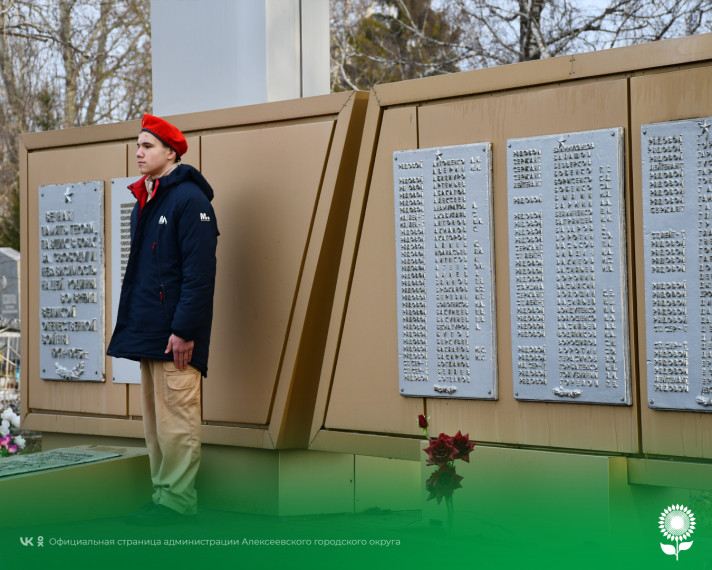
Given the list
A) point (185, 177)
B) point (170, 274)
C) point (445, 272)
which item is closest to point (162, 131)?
point (185, 177)

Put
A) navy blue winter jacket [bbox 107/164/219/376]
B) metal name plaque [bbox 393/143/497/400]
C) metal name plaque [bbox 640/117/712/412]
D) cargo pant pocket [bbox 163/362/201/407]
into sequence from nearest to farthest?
metal name plaque [bbox 640/117/712/412] → metal name plaque [bbox 393/143/497/400] → navy blue winter jacket [bbox 107/164/219/376] → cargo pant pocket [bbox 163/362/201/407]

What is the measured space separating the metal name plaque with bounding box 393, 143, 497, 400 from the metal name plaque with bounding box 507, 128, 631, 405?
16cm

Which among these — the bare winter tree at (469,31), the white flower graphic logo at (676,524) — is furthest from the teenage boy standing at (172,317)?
the bare winter tree at (469,31)

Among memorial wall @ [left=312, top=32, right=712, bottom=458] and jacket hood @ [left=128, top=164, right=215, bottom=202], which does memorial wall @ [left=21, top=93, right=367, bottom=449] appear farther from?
jacket hood @ [left=128, top=164, right=215, bottom=202]

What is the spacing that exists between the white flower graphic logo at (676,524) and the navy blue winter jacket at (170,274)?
7.87ft

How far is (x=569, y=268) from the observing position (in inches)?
199

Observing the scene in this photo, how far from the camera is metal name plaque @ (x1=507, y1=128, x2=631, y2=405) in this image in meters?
4.90

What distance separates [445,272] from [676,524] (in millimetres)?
1609

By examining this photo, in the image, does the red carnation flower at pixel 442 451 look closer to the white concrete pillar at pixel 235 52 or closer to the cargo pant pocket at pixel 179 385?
the cargo pant pocket at pixel 179 385

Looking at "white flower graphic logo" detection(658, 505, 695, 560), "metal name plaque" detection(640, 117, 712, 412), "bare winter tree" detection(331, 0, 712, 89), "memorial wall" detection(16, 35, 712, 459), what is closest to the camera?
"metal name plaque" detection(640, 117, 712, 412)

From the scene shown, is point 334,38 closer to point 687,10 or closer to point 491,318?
point 687,10

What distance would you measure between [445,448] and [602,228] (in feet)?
3.99

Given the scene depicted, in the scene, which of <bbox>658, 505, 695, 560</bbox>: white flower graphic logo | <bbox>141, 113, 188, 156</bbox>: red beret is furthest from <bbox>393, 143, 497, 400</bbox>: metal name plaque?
<bbox>141, 113, 188, 156</bbox>: red beret

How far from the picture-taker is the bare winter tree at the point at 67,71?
20.5m
